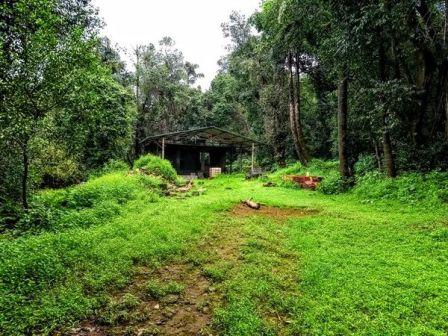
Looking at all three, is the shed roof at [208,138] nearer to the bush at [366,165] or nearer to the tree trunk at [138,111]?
the tree trunk at [138,111]

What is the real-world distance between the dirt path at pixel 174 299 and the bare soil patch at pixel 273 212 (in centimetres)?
283

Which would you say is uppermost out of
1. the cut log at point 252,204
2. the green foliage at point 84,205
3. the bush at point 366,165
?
the bush at point 366,165

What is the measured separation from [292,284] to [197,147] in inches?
974

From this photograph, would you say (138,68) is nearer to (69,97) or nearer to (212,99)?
(212,99)

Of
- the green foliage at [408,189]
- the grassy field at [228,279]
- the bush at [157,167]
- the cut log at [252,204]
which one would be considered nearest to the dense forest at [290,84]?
the green foliage at [408,189]

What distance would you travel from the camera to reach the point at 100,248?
5.46m

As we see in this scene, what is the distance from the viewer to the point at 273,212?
31.0 feet

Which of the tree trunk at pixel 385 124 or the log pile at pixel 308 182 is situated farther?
the log pile at pixel 308 182

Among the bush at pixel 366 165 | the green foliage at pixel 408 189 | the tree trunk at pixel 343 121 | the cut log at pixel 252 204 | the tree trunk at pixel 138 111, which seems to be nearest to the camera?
the green foliage at pixel 408 189

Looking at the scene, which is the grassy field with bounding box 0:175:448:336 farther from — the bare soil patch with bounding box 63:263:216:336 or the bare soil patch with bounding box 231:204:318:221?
the bare soil patch with bounding box 231:204:318:221

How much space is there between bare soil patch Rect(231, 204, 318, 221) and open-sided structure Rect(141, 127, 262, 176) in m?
14.7

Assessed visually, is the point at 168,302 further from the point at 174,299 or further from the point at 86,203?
the point at 86,203

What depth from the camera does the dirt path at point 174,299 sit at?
354cm

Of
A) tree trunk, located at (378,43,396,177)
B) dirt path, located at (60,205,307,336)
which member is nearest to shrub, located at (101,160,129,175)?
tree trunk, located at (378,43,396,177)
